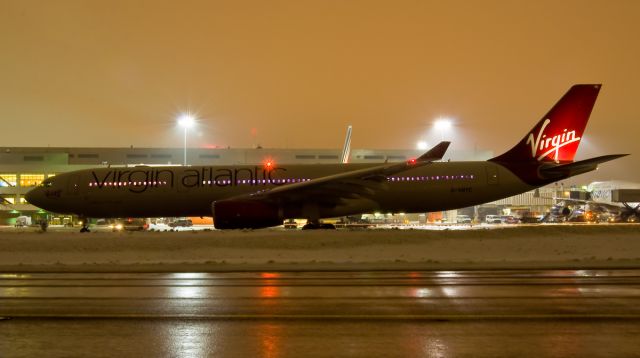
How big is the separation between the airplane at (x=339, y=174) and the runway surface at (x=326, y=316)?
52.0 ft

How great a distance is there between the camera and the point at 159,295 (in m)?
12.2

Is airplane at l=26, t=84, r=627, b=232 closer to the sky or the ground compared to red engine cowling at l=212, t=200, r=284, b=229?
closer to the sky

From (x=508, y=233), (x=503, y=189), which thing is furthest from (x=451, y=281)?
(x=503, y=189)

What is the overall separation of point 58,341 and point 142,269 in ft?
33.0

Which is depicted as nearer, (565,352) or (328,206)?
(565,352)

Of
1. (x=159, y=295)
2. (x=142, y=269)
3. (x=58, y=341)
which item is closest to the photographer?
(x=58, y=341)

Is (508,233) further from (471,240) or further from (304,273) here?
(304,273)

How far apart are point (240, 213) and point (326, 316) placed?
61.0 ft

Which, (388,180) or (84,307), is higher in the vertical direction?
(388,180)

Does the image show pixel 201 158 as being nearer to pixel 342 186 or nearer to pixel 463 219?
pixel 463 219

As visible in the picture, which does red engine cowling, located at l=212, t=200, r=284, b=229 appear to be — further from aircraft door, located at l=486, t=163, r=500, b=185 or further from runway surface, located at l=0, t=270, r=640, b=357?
runway surface, located at l=0, t=270, r=640, b=357

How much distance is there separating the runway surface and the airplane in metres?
15.8

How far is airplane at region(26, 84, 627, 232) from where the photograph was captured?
30828 millimetres

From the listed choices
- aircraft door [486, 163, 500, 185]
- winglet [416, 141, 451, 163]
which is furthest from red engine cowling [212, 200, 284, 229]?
aircraft door [486, 163, 500, 185]
